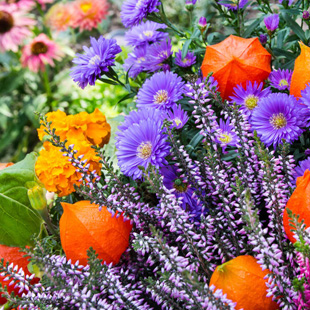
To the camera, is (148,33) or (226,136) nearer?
(226,136)

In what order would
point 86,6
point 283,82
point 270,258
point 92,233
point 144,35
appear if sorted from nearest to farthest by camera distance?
point 270,258
point 92,233
point 283,82
point 144,35
point 86,6

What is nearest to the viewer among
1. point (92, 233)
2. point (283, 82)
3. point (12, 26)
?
point (92, 233)

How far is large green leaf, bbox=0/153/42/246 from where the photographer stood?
0.66 meters

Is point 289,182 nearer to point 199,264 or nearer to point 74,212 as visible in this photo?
point 199,264

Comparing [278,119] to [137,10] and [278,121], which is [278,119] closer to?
[278,121]

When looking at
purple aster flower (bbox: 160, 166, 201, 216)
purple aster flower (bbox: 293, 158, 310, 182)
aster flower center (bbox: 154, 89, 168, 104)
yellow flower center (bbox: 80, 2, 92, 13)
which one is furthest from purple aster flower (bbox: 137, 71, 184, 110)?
yellow flower center (bbox: 80, 2, 92, 13)

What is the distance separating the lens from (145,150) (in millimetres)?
588

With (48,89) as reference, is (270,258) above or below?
below

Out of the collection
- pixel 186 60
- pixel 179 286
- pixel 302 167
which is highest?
pixel 186 60

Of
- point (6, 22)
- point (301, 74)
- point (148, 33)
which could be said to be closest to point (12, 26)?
point (6, 22)

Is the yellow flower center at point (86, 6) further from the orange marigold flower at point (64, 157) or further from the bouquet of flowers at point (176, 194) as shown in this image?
the orange marigold flower at point (64, 157)

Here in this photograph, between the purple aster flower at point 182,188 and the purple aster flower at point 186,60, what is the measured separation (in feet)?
0.69

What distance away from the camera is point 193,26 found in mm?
850

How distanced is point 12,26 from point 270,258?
1509 millimetres
